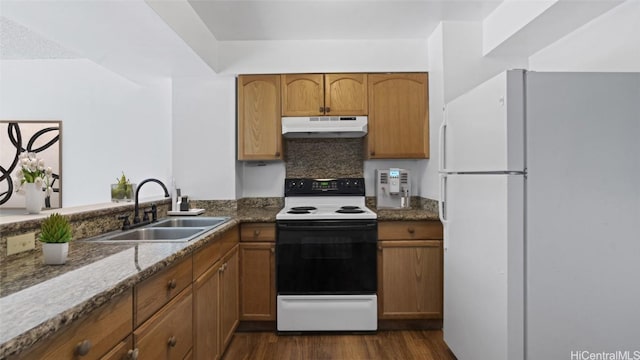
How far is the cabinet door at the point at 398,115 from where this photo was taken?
300cm

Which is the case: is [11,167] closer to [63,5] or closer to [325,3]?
[63,5]

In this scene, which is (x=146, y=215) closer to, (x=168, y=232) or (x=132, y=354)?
(x=168, y=232)

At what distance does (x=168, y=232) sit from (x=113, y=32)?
128cm

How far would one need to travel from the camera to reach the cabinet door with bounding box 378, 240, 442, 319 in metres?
2.67

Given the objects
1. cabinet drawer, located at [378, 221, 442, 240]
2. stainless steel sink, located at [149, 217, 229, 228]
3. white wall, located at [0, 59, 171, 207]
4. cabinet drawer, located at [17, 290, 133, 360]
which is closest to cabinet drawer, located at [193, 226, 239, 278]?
stainless steel sink, located at [149, 217, 229, 228]

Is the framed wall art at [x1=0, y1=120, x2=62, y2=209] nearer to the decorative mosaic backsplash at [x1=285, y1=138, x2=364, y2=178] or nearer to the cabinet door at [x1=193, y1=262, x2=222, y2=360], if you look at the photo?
the decorative mosaic backsplash at [x1=285, y1=138, x2=364, y2=178]

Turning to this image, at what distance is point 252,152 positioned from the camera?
3.04m

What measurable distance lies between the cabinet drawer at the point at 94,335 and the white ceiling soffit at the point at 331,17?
210 centimetres

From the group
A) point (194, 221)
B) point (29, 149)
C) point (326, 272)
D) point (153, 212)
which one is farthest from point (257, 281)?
point (29, 149)

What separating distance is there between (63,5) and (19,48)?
252 centimetres

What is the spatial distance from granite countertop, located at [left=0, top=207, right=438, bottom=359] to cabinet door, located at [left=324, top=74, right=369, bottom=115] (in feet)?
5.78

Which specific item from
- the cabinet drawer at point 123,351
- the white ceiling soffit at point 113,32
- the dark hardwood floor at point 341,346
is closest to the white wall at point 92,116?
the white ceiling soffit at point 113,32

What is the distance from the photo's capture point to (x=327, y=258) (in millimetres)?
2639

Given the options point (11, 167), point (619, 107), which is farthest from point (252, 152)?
point (11, 167)
